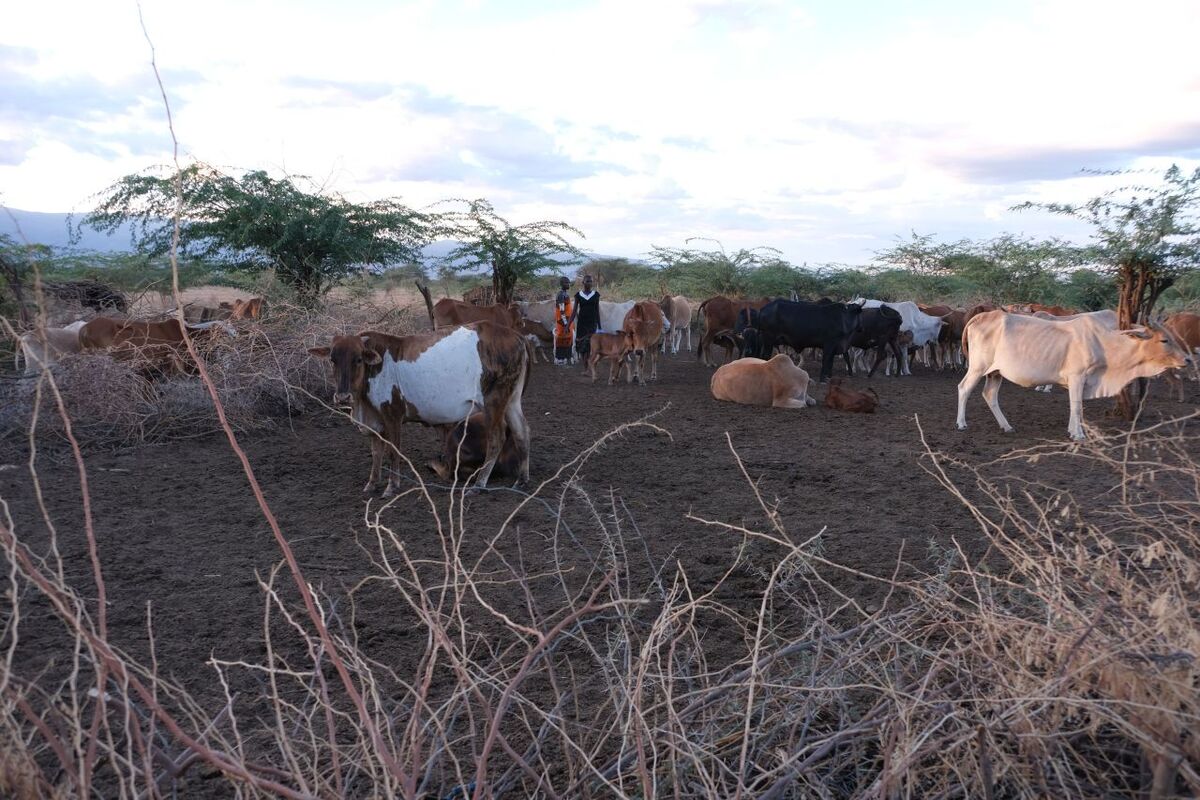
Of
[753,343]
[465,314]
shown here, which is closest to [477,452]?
[465,314]

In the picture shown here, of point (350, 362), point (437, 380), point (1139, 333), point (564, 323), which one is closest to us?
point (350, 362)

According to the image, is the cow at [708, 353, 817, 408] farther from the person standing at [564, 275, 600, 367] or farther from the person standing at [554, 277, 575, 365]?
the person standing at [554, 277, 575, 365]

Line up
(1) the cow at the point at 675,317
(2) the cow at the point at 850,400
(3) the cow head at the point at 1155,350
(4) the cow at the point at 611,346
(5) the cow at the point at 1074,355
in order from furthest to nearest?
(1) the cow at the point at 675,317
(4) the cow at the point at 611,346
(2) the cow at the point at 850,400
(5) the cow at the point at 1074,355
(3) the cow head at the point at 1155,350

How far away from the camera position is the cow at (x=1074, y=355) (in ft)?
33.4

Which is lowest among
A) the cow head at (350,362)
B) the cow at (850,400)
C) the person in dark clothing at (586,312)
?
the cow at (850,400)

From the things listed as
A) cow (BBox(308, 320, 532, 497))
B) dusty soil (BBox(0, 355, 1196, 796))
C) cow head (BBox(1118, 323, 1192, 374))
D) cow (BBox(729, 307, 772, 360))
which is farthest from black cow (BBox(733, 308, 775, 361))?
cow (BBox(308, 320, 532, 497))

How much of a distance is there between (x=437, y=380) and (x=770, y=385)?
21.8ft

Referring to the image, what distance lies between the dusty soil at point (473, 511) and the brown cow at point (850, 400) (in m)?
0.55

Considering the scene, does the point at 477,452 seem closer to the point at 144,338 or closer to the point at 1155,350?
the point at 144,338

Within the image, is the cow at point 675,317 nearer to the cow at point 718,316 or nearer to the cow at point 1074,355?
the cow at point 718,316

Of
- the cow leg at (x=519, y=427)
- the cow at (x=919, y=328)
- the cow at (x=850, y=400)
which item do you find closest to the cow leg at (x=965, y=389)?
the cow at (x=850, y=400)

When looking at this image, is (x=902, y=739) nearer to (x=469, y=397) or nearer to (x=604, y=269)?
(x=469, y=397)

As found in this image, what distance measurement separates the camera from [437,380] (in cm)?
776

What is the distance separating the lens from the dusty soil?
5129 mm
